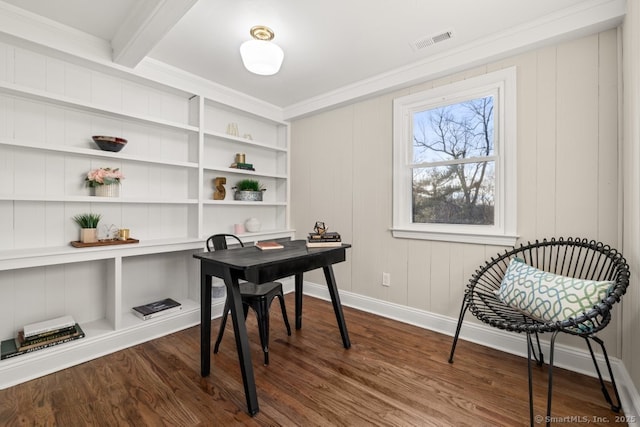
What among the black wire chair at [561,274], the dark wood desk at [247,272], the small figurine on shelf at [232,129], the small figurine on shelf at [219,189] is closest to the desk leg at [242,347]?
the dark wood desk at [247,272]

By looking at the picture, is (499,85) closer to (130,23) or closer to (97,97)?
(130,23)

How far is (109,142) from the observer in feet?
7.66

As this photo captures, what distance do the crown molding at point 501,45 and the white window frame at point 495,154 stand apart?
0.15 meters

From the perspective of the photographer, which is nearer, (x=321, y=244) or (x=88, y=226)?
(x=321, y=244)

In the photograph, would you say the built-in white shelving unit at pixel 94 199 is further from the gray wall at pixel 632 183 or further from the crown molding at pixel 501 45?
the gray wall at pixel 632 183

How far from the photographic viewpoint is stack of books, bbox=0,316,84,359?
6.24ft

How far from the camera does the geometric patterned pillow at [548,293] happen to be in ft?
5.09

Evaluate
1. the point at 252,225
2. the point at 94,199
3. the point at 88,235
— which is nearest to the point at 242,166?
the point at 252,225

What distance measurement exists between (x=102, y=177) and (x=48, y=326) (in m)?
1.13

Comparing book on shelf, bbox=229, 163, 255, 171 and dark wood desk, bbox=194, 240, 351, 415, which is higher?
book on shelf, bbox=229, 163, 255, 171

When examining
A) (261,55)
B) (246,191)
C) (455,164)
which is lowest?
(246,191)

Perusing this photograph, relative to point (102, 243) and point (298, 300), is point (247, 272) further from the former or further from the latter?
point (102, 243)

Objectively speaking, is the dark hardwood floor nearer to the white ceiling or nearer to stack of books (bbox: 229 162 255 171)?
stack of books (bbox: 229 162 255 171)

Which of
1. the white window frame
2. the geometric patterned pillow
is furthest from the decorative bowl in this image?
the geometric patterned pillow
